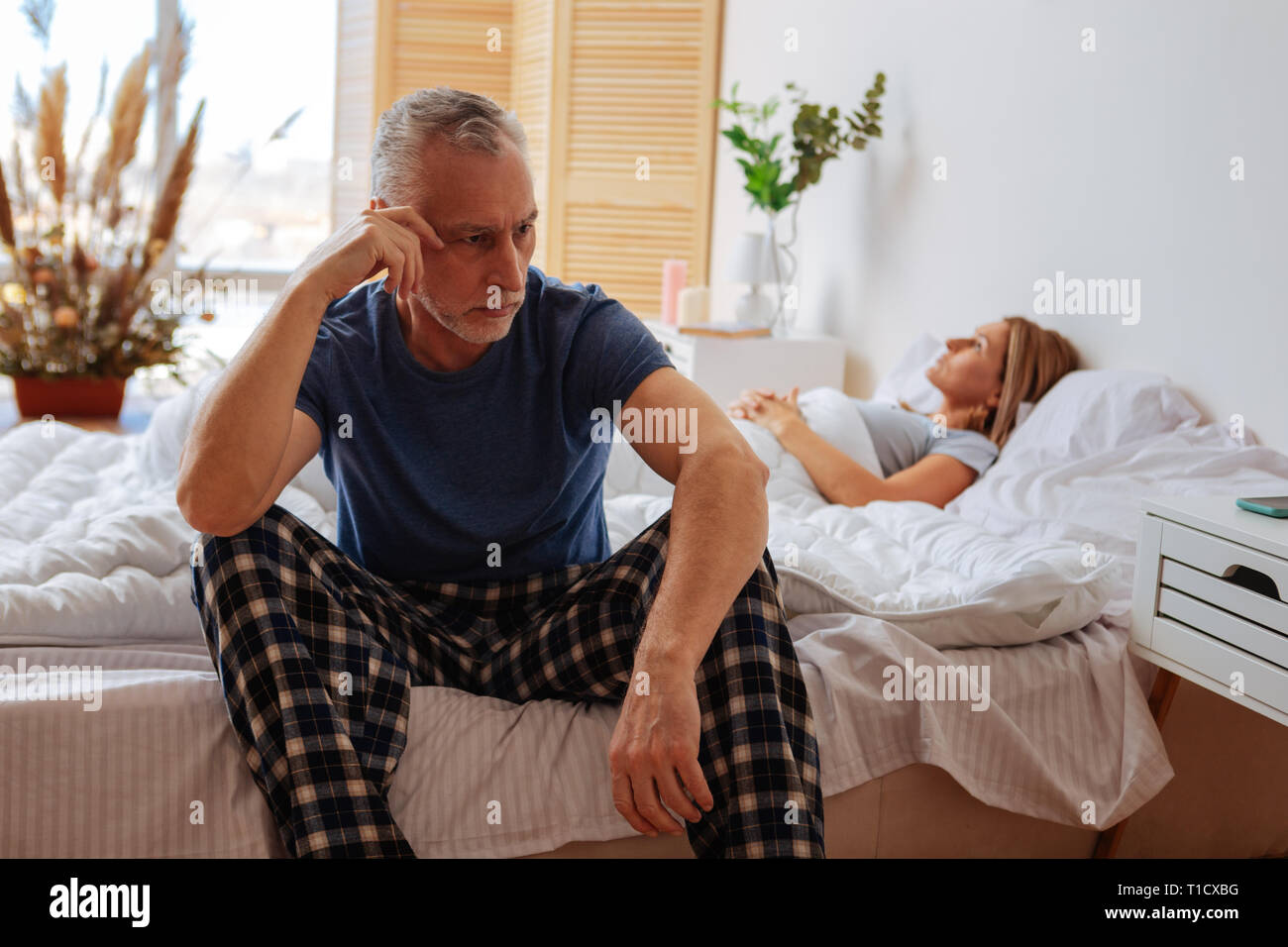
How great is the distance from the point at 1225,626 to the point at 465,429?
2.89 ft

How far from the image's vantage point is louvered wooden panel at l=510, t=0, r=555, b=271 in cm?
453

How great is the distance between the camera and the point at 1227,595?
1.31 meters

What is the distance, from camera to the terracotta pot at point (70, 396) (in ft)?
13.3

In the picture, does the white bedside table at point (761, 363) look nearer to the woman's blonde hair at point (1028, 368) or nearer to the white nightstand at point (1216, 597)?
the woman's blonde hair at point (1028, 368)

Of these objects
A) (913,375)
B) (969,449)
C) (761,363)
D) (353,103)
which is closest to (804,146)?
(761,363)

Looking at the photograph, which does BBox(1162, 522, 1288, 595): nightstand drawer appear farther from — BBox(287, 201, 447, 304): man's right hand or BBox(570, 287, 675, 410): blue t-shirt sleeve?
BBox(287, 201, 447, 304): man's right hand

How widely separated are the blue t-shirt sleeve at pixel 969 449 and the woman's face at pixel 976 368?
113 millimetres

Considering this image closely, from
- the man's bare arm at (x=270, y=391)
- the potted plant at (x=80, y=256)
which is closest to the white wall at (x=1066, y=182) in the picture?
the man's bare arm at (x=270, y=391)

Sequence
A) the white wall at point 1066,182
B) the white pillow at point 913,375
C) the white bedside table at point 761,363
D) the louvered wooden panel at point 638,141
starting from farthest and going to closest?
the louvered wooden panel at point 638,141
the white bedside table at point 761,363
the white pillow at point 913,375
the white wall at point 1066,182

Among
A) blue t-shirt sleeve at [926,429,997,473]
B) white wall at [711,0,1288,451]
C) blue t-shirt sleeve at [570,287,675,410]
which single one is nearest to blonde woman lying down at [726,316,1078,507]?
blue t-shirt sleeve at [926,429,997,473]

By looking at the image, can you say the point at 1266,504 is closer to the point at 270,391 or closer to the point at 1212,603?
the point at 1212,603
